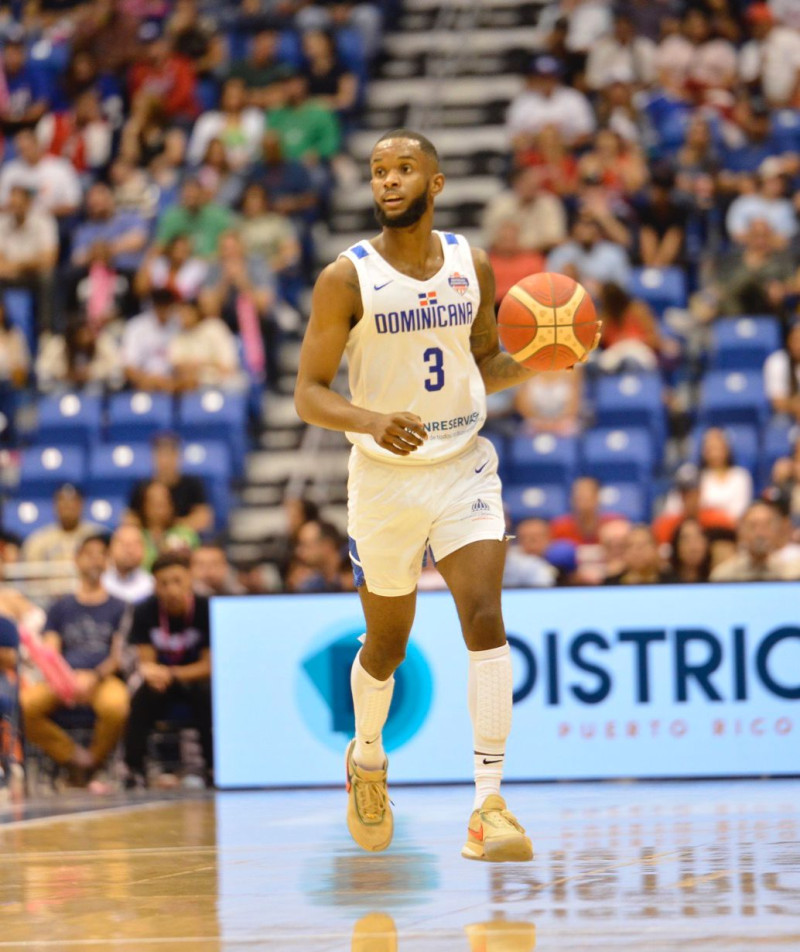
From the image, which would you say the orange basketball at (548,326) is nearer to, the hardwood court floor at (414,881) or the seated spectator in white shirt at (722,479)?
the hardwood court floor at (414,881)

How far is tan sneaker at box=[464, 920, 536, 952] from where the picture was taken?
4.38 meters

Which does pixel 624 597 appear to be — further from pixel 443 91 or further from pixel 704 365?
pixel 443 91

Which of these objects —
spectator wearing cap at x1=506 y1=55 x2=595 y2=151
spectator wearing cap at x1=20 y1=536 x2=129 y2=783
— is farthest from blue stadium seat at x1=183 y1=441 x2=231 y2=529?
spectator wearing cap at x1=506 y1=55 x2=595 y2=151

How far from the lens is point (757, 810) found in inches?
310

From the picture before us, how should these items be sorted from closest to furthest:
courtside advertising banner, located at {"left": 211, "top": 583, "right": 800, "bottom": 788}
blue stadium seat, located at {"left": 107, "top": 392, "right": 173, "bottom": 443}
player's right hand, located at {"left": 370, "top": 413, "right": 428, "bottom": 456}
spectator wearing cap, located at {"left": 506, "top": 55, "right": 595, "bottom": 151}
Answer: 1. player's right hand, located at {"left": 370, "top": 413, "right": 428, "bottom": 456}
2. courtside advertising banner, located at {"left": 211, "top": 583, "right": 800, "bottom": 788}
3. blue stadium seat, located at {"left": 107, "top": 392, "right": 173, "bottom": 443}
4. spectator wearing cap, located at {"left": 506, "top": 55, "right": 595, "bottom": 151}

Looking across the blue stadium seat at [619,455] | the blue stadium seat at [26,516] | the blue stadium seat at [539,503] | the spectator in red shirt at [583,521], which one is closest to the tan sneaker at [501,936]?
the spectator in red shirt at [583,521]

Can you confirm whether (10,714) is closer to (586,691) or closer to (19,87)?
(586,691)

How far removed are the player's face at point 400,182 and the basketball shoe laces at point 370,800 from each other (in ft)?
6.74

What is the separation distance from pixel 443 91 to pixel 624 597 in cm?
954

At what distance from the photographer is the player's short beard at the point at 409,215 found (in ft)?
21.0

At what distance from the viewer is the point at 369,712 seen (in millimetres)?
6812

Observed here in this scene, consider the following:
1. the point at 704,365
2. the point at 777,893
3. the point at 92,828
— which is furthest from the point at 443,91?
the point at 777,893

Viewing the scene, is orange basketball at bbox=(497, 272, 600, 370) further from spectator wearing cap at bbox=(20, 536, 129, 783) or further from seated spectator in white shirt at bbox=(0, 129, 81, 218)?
seated spectator in white shirt at bbox=(0, 129, 81, 218)

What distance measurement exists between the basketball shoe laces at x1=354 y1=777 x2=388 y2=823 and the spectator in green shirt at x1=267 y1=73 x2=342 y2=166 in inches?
434
